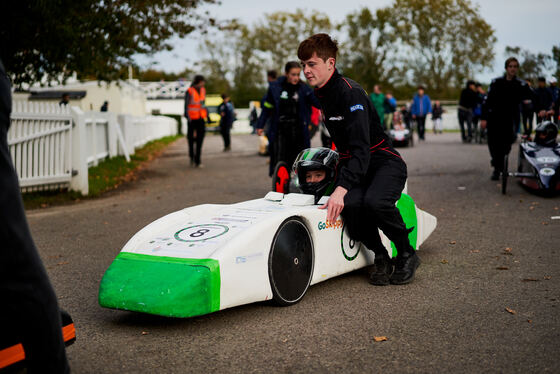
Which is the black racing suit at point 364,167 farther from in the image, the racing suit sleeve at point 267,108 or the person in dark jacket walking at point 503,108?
the person in dark jacket walking at point 503,108

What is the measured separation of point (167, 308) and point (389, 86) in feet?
207

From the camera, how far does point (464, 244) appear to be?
21.4 feet

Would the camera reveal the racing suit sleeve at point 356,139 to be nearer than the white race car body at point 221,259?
No

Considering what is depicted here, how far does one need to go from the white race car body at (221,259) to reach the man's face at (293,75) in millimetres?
A: 4026

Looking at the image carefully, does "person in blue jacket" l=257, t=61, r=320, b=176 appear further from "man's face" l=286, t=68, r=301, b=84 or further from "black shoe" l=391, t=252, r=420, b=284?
"black shoe" l=391, t=252, r=420, b=284

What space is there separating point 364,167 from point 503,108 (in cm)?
718

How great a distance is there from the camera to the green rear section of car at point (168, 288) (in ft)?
12.6

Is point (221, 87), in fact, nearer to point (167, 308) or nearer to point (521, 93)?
point (521, 93)

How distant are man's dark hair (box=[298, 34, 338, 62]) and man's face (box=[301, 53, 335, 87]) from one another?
1.1 inches

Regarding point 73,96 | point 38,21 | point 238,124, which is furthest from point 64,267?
point 238,124

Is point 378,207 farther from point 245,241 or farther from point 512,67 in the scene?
point 512,67

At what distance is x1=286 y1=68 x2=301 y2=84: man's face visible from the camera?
873 centimetres

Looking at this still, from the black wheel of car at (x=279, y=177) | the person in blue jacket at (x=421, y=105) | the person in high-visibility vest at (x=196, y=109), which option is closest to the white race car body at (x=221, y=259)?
the black wheel of car at (x=279, y=177)

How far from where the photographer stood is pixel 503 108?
435 inches
